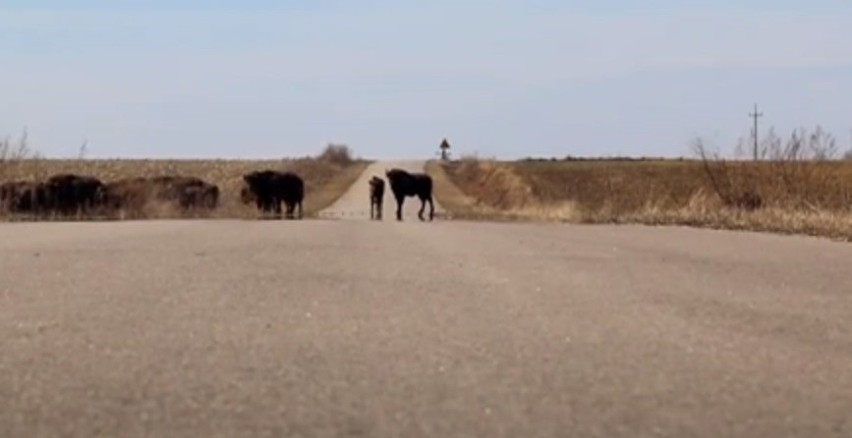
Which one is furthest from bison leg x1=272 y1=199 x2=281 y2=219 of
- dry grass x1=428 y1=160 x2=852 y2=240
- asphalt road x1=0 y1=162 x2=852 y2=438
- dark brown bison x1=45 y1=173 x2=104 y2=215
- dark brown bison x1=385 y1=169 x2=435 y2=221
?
asphalt road x1=0 y1=162 x2=852 y2=438

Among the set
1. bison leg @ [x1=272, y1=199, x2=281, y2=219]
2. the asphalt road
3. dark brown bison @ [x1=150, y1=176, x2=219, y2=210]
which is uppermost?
dark brown bison @ [x1=150, y1=176, x2=219, y2=210]

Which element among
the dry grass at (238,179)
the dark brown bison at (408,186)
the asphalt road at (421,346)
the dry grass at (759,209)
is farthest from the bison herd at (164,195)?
the asphalt road at (421,346)

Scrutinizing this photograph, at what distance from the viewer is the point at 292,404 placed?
8.92 meters

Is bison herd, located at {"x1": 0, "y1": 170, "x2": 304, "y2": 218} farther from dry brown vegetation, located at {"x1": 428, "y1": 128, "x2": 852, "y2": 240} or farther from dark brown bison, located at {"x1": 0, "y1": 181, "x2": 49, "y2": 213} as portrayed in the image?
dry brown vegetation, located at {"x1": 428, "y1": 128, "x2": 852, "y2": 240}

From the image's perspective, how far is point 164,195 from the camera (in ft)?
169

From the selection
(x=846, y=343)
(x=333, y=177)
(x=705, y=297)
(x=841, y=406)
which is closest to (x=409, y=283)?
(x=705, y=297)

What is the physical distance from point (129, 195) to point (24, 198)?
3386mm

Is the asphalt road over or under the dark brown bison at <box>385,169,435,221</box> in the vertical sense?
under

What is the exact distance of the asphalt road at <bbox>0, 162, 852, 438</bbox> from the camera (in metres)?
8.58

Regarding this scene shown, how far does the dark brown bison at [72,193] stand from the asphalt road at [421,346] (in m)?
28.6

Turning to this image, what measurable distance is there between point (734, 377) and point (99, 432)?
3.85 m

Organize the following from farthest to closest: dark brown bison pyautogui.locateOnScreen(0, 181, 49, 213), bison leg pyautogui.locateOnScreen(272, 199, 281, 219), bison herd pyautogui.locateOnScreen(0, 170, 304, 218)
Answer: bison leg pyautogui.locateOnScreen(272, 199, 281, 219), bison herd pyautogui.locateOnScreen(0, 170, 304, 218), dark brown bison pyautogui.locateOnScreen(0, 181, 49, 213)

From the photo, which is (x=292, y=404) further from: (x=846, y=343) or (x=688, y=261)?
(x=688, y=261)

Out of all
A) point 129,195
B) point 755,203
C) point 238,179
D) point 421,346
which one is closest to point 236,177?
point 238,179
